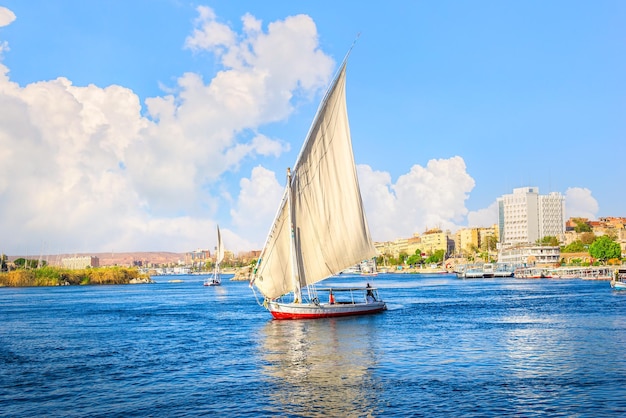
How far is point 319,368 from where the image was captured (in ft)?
93.0

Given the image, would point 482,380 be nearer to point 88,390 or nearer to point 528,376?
point 528,376

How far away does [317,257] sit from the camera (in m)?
47.0

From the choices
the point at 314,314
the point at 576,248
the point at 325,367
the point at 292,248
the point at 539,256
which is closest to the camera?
the point at 325,367

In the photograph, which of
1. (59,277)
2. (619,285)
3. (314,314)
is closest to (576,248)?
(619,285)

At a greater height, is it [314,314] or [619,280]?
[619,280]

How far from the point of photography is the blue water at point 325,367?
70.8 feet

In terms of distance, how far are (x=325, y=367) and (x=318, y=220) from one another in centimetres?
1886

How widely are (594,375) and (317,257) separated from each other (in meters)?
24.1

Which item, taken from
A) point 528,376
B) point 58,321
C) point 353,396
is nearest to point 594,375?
point 528,376

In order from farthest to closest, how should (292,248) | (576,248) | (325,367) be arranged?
(576,248)
(292,248)
(325,367)

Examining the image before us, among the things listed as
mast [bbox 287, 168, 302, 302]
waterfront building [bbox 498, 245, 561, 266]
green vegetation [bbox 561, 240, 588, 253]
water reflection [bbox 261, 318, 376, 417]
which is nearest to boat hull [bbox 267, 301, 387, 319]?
mast [bbox 287, 168, 302, 302]

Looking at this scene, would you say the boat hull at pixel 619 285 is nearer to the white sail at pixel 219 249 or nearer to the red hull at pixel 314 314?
the red hull at pixel 314 314

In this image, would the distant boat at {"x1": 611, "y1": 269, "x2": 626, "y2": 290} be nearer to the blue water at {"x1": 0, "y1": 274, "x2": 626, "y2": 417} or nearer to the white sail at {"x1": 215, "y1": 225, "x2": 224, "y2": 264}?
the blue water at {"x1": 0, "y1": 274, "x2": 626, "y2": 417}

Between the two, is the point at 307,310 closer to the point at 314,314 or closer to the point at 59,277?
the point at 314,314
